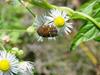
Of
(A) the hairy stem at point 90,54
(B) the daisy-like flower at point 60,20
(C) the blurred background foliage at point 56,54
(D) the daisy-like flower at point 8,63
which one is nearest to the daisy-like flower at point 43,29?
(B) the daisy-like flower at point 60,20

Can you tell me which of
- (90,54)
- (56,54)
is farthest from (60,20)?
(56,54)

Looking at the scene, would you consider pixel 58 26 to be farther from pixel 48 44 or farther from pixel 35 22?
pixel 48 44

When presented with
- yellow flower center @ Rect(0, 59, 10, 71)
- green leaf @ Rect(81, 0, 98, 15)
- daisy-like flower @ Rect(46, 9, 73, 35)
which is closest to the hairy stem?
green leaf @ Rect(81, 0, 98, 15)

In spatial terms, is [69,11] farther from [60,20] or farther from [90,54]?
[90,54]

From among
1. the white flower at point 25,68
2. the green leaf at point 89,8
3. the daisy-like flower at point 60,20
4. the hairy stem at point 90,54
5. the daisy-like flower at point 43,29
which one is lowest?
the white flower at point 25,68

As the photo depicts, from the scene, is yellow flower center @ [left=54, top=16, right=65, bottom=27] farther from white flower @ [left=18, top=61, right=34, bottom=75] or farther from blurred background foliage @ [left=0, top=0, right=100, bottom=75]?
blurred background foliage @ [left=0, top=0, right=100, bottom=75]

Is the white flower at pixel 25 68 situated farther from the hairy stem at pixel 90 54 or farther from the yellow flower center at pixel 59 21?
the hairy stem at pixel 90 54
